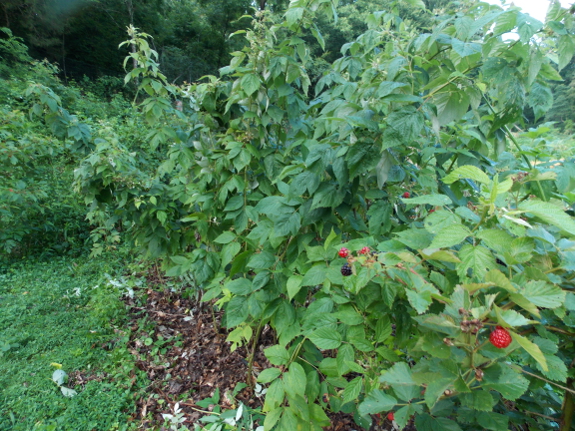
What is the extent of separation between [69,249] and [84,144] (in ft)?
7.30

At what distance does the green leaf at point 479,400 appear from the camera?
610 mm

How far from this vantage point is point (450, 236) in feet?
1.99

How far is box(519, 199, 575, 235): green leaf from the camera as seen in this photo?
55cm

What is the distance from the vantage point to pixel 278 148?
5.79 ft

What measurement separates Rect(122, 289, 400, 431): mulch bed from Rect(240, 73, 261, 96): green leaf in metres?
1.67

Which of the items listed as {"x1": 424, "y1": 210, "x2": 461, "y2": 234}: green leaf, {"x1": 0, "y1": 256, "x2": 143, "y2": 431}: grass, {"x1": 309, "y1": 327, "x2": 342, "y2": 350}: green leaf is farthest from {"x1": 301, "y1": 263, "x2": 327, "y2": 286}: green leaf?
{"x1": 0, "y1": 256, "x2": 143, "y2": 431}: grass

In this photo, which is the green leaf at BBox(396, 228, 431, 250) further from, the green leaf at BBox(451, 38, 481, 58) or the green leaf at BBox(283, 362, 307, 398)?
the green leaf at BBox(283, 362, 307, 398)

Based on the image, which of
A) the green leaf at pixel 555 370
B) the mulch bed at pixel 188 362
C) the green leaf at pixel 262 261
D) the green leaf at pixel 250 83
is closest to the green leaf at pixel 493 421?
the green leaf at pixel 555 370

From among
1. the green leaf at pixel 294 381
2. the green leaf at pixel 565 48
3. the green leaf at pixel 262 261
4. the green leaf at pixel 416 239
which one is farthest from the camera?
the green leaf at pixel 262 261

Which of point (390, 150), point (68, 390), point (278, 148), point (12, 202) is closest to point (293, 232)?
point (390, 150)

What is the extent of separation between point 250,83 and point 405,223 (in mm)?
940

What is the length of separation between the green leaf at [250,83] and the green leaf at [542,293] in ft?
4.13

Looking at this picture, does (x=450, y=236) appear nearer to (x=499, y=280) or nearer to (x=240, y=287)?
(x=499, y=280)

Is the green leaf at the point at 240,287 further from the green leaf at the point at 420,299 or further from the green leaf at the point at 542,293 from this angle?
the green leaf at the point at 542,293
